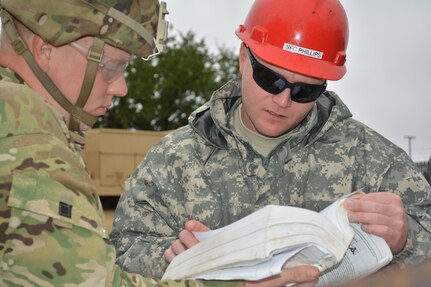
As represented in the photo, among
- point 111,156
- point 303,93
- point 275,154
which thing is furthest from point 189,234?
point 111,156

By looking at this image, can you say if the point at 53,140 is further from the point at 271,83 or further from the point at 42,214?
the point at 271,83

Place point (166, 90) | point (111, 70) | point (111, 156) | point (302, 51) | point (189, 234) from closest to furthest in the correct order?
point (111, 70) → point (189, 234) → point (302, 51) → point (111, 156) → point (166, 90)

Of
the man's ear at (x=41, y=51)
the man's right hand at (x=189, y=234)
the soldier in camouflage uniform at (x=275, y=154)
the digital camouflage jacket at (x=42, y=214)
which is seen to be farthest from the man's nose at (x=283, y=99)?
the digital camouflage jacket at (x=42, y=214)

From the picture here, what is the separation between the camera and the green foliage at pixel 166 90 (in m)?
35.6

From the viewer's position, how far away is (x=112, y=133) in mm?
20859

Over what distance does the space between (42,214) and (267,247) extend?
590 millimetres

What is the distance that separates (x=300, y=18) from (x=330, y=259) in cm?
158

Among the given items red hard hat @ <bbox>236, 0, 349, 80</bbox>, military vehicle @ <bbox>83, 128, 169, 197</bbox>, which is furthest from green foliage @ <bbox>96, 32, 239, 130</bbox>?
red hard hat @ <bbox>236, 0, 349, 80</bbox>

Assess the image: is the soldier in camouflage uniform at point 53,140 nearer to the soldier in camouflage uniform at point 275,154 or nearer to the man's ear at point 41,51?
the man's ear at point 41,51

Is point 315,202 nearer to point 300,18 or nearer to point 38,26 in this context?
point 300,18

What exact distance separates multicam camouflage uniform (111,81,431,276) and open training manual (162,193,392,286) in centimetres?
91

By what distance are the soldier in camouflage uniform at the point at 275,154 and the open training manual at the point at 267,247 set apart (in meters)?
0.90

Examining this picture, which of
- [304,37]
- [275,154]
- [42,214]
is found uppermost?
[304,37]

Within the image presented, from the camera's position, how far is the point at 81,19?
1.99m
